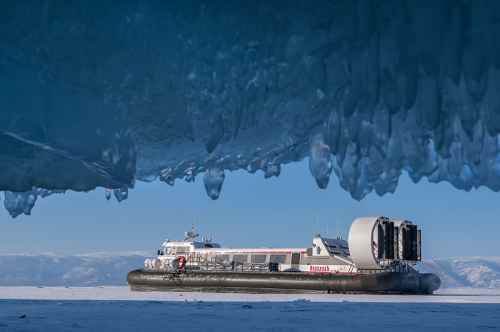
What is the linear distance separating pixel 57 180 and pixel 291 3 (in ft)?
37.0

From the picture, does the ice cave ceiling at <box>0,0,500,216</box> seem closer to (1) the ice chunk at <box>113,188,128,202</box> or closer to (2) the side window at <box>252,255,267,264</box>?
(1) the ice chunk at <box>113,188,128,202</box>

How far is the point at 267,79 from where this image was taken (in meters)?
16.3

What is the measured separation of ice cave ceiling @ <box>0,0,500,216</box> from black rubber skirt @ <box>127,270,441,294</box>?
15.5 m

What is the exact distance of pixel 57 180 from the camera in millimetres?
21969

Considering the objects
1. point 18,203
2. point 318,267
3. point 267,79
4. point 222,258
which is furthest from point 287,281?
point 267,79

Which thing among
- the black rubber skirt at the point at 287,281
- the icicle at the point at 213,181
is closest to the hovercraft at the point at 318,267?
the black rubber skirt at the point at 287,281

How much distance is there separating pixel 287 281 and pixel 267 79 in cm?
2126

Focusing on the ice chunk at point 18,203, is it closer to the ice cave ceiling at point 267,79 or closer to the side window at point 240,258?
the ice cave ceiling at point 267,79

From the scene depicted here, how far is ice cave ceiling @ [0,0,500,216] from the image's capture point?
13.4m

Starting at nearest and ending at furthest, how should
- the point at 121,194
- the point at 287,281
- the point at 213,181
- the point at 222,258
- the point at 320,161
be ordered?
the point at 320,161, the point at 213,181, the point at 121,194, the point at 287,281, the point at 222,258

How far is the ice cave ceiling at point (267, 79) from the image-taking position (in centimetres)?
1338

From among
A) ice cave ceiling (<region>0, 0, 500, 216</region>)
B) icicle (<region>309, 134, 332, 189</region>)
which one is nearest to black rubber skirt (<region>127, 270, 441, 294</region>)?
ice cave ceiling (<region>0, 0, 500, 216</region>)

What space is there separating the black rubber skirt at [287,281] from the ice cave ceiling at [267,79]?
15463 mm

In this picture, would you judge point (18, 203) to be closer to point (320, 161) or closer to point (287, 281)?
point (320, 161)
